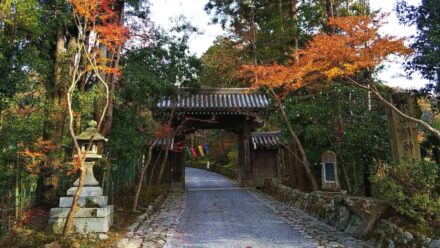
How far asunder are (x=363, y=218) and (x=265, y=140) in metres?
14.8

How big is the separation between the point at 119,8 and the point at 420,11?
806 centimetres

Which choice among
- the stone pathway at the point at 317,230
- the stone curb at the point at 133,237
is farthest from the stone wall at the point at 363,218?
the stone curb at the point at 133,237

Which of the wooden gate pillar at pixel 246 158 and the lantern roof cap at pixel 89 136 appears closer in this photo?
the lantern roof cap at pixel 89 136

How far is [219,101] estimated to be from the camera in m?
20.0

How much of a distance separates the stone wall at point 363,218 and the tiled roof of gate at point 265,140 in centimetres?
1058

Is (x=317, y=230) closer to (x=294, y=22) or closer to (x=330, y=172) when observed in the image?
(x=330, y=172)

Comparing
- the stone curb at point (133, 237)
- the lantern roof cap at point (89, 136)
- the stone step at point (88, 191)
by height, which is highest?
the lantern roof cap at point (89, 136)

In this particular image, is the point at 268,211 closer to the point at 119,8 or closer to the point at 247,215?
the point at 247,215

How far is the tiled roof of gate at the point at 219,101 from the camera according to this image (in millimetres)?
18125

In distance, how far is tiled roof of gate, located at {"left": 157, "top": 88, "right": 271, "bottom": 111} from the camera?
1812cm

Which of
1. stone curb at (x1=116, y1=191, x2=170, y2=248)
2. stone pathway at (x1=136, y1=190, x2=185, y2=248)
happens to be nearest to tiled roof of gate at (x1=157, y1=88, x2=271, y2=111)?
stone pathway at (x1=136, y1=190, x2=185, y2=248)

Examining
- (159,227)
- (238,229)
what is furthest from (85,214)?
(238,229)

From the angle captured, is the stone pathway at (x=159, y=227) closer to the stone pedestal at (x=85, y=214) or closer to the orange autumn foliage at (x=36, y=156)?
the stone pedestal at (x=85, y=214)

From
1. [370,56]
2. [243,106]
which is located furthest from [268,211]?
[243,106]
